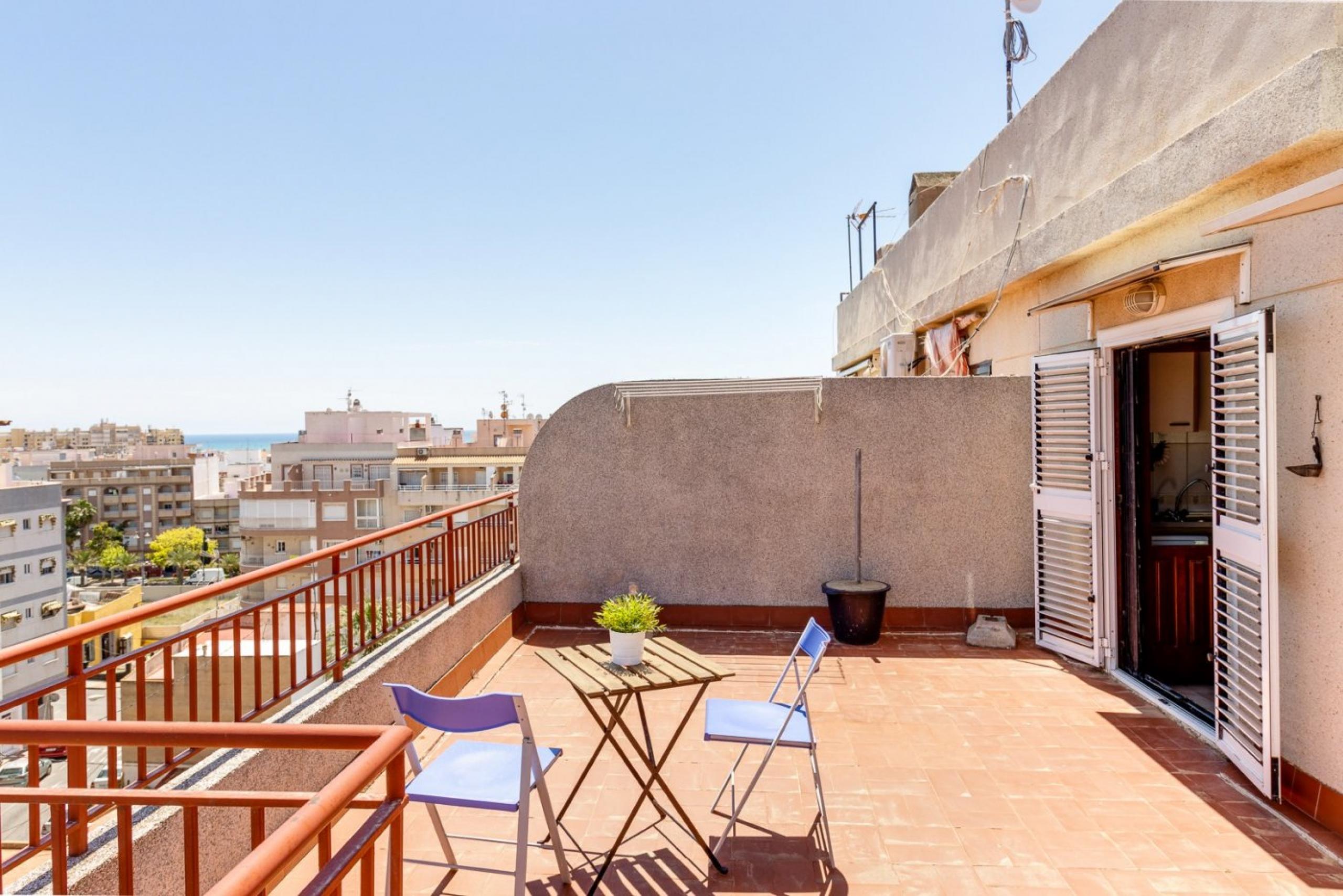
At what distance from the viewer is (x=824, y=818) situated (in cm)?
315

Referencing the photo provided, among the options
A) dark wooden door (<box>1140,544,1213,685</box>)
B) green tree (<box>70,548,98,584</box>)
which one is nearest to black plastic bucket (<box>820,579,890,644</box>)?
dark wooden door (<box>1140,544,1213,685</box>)

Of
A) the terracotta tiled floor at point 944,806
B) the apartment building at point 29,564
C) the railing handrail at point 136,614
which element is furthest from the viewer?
the apartment building at point 29,564

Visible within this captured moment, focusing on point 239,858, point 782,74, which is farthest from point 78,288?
point 239,858

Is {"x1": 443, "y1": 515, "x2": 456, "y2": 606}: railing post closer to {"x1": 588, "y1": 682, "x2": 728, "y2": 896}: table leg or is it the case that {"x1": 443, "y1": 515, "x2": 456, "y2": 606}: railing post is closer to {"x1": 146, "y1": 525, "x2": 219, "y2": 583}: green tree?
{"x1": 588, "y1": 682, "x2": 728, "y2": 896}: table leg

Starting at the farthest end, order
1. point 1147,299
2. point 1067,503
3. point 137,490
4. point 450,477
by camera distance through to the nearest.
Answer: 1. point 137,490
2. point 450,477
3. point 1067,503
4. point 1147,299

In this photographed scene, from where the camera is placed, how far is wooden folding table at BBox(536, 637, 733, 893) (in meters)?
2.98

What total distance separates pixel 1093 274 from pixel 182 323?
7594 cm

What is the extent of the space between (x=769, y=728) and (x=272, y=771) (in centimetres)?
227

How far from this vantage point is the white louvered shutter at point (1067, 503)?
18.0ft

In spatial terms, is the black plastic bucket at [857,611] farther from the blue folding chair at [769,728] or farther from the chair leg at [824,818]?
the chair leg at [824,818]

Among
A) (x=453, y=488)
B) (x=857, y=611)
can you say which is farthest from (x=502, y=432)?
(x=857, y=611)

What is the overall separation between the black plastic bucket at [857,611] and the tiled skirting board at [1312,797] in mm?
2976

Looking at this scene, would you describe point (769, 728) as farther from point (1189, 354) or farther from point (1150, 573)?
point (1189, 354)

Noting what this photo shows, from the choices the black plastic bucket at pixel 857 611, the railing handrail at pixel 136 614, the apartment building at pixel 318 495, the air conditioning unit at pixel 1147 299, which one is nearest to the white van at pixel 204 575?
the apartment building at pixel 318 495
